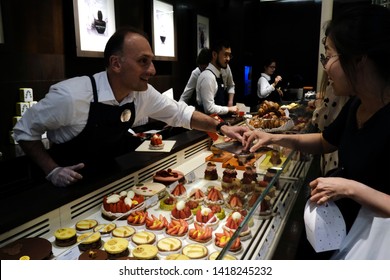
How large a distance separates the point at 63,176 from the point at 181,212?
0.66 meters

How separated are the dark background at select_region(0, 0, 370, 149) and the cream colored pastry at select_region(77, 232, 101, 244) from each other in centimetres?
184

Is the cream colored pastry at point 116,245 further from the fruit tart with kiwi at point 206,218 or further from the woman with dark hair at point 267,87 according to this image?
the woman with dark hair at point 267,87

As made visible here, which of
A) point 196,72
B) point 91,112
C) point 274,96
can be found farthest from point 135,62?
point 274,96

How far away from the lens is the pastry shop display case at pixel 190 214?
155cm

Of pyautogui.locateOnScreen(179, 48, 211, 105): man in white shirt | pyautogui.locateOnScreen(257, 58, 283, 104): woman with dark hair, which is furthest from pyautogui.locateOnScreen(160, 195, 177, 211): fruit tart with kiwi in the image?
pyautogui.locateOnScreen(257, 58, 283, 104): woman with dark hair

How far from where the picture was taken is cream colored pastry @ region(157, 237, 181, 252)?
159 cm

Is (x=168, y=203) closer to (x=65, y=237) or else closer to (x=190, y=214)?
(x=190, y=214)

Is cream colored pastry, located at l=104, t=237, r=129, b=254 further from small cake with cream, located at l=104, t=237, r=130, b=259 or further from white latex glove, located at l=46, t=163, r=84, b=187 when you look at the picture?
white latex glove, located at l=46, t=163, r=84, b=187

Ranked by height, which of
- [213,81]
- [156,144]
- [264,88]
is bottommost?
[156,144]

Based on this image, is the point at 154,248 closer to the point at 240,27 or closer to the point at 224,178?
the point at 224,178

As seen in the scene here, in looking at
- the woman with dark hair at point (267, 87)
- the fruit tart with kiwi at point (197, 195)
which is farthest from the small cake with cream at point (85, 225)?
the woman with dark hair at point (267, 87)

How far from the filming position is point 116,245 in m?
1.54

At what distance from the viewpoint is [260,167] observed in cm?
221
